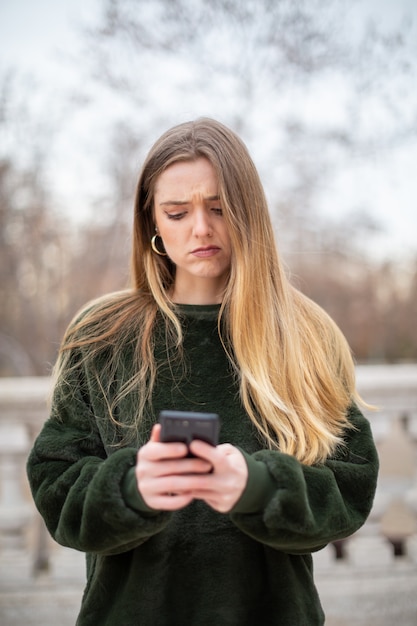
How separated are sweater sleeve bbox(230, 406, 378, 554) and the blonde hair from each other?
0.18 feet

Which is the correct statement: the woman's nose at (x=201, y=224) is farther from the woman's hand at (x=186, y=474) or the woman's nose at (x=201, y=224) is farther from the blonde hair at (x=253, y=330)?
the woman's hand at (x=186, y=474)

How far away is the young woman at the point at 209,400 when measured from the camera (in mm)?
1346

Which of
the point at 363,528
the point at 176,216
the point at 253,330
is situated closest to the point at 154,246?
the point at 176,216

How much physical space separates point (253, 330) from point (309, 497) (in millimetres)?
432

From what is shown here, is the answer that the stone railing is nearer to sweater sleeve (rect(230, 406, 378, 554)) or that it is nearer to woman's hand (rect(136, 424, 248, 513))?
sweater sleeve (rect(230, 406, 378, 554))

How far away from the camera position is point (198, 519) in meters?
1.39

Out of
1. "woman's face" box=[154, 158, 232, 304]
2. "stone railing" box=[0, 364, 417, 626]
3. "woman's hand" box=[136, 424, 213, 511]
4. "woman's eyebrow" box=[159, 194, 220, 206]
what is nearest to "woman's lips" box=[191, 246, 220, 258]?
"woman's face" box=[154, 158, 232, 304]

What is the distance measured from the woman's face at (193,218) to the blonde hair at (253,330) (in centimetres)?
3

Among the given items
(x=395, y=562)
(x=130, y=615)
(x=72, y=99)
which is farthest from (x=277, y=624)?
(x=72, y=99)

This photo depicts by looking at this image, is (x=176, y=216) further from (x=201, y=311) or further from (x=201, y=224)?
(x=201, y=311)

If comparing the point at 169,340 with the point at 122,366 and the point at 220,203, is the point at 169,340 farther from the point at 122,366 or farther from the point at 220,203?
the point at 220,203

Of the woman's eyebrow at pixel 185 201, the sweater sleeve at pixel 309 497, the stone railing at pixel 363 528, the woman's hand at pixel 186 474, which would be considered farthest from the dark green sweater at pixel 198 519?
the stone railing at pixel 363 528

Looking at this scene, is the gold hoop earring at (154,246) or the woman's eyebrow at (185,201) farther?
the gold hoop earring at (154,246)

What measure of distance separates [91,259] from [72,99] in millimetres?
1735
